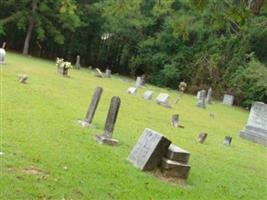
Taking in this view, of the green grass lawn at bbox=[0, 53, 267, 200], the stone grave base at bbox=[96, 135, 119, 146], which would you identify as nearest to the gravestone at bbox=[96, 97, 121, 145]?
the stone grave base at bbox=[96, 135, 119, 146]

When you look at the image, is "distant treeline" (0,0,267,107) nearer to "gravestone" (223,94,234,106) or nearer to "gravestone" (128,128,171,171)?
"gravestone" (223,94,234,106)

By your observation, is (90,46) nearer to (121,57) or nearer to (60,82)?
(121,57)

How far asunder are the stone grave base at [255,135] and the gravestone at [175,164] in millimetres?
8801

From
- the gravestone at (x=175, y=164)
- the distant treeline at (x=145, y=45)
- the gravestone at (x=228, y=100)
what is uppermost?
the distant treeline at (x=145, y=45)

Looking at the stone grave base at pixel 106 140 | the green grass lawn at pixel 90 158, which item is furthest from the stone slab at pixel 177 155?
the stone grave base at pixel 106 140

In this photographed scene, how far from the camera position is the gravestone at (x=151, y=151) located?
9.20 meters

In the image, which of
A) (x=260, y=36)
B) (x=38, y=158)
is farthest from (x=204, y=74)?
(x=38, y=158)

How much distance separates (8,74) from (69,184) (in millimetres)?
14165

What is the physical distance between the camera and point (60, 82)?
22.4 meters

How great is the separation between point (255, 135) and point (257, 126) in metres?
0.43

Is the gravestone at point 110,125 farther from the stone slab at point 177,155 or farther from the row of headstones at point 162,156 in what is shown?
the stone slab at point 177,155

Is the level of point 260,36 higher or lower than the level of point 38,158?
higher

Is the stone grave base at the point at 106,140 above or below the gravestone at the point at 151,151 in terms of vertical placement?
below

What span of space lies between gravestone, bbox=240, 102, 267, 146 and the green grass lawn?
57 centimetres
